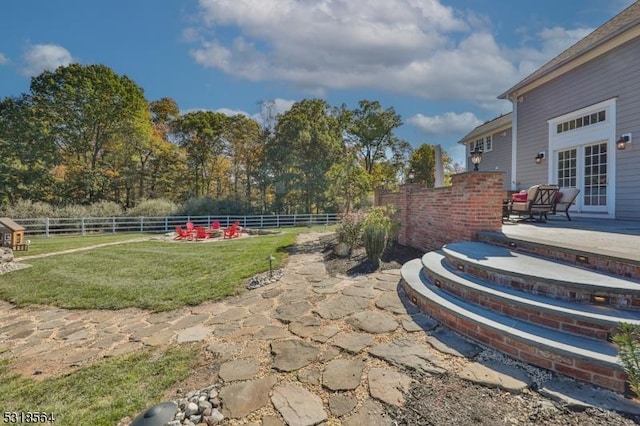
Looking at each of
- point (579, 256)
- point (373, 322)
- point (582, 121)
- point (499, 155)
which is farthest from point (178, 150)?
point (579, 256)

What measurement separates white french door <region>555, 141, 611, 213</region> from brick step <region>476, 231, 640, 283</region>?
5318 mm

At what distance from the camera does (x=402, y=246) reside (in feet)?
23.9

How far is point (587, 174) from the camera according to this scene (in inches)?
315

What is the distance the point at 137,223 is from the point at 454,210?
1690 cm

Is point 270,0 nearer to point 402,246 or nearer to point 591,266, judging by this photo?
point 402,246

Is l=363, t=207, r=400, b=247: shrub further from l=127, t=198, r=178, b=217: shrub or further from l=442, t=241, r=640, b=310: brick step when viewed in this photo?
l=127, t=198, r=178, b=217: shrub

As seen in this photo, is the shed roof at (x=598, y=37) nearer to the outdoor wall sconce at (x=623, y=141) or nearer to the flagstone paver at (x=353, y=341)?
the outdoor wall sconce at (x=623, y=141)

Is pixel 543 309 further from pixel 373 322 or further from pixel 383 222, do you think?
pixel 383 222

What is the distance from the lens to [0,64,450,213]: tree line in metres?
18.4

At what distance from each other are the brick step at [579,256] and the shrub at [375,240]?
5.83 feet

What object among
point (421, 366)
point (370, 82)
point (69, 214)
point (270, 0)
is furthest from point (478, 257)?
point (69, 214)

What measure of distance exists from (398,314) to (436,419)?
1.64m

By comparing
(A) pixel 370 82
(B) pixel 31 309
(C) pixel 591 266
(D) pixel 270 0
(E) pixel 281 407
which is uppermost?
(A) pixel 370 82

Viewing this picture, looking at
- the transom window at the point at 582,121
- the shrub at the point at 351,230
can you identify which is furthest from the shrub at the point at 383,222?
the transom window at the point at 582,121
